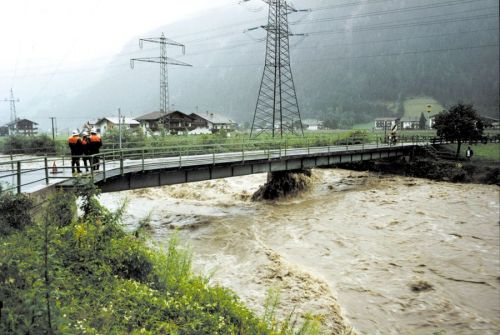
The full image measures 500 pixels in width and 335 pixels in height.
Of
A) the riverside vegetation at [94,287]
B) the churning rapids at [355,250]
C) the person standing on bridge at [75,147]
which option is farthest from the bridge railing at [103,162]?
the churning rapids at [355,250]

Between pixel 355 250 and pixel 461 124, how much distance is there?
113 feet

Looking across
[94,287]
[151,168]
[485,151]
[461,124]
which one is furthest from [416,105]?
[94,287]

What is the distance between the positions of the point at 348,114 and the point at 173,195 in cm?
13980

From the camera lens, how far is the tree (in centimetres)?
4362

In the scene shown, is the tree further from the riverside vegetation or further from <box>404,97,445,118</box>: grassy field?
<box>404,97,445,118</box>: grassy field

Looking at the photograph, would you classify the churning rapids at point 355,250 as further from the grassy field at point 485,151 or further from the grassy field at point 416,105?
the grassy field at point 416,105

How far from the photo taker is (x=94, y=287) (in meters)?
7.61

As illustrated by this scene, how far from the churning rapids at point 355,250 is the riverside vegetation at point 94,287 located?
177 centimetres

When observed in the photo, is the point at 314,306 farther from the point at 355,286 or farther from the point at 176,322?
the point at 176,322

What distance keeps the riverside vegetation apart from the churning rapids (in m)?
1.77

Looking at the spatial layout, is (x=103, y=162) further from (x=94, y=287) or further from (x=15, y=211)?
(x=94, y=287)

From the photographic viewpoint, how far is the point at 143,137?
132 ft

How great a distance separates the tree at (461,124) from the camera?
43625mm

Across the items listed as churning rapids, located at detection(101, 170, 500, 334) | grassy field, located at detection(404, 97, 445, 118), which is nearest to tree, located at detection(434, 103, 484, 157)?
churning rapids, located at detection(101, 170, 500, 334)
